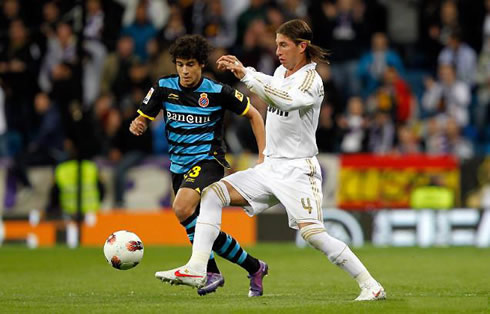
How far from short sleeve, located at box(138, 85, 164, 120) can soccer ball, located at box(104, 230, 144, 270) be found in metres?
1.05

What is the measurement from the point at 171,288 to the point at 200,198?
152 cm

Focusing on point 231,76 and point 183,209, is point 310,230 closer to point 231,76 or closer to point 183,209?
point 183,209

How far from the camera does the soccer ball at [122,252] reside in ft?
28.7

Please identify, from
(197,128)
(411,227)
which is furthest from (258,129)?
(411,227)

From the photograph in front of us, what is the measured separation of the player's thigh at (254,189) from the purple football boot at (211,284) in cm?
74

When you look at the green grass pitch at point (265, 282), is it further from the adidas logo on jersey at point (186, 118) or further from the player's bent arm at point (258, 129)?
the adidas logo on jersey at point (186, 118)

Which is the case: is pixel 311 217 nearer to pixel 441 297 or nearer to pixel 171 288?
pixel 441 297

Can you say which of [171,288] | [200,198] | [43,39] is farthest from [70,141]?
[200,198]

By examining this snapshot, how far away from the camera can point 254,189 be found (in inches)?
332

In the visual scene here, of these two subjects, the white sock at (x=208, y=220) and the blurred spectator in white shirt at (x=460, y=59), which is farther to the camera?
the blurred spectator in white shirt at (x=460, y=59)

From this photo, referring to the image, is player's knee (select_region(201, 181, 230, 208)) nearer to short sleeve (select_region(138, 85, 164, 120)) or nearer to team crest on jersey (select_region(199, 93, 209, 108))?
team crest on jersey (select_region(199, 93, 209, 108))

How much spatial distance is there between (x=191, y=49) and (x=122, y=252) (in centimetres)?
174

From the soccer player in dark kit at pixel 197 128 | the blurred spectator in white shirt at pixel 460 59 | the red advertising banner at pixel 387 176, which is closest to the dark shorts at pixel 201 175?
the soccer player in dark kit at pixel 197 128

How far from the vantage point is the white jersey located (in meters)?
8.16
